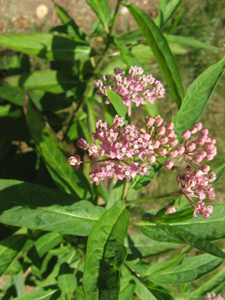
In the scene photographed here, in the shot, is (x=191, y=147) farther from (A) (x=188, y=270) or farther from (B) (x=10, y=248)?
(B) (x=10, y=248)

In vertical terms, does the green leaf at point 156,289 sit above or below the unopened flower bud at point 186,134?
below

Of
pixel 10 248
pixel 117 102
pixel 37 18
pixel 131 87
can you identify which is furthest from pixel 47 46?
pixel 37 18

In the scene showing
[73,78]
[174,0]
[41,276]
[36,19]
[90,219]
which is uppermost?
[174,0]

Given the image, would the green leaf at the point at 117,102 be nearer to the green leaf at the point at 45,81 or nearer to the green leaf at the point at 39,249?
the green leaf at the point at 39,249

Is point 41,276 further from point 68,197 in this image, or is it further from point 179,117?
point 179,117

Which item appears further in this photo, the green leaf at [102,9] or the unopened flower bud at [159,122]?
the green leaf at [102,9]

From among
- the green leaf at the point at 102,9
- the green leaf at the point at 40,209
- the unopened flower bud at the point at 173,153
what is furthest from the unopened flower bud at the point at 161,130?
the green leaf at the point at 102,9

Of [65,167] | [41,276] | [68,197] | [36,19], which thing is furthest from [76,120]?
[36,19]
